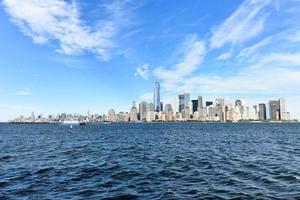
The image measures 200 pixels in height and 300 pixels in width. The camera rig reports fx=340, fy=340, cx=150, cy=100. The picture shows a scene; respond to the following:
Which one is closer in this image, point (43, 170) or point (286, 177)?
point (286, 177)

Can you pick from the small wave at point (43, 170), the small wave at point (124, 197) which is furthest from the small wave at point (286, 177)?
the small wave at point (43, 170)

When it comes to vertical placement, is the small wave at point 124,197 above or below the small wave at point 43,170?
below

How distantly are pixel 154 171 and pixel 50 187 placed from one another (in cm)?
1228

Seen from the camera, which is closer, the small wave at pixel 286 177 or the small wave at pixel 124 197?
the small wave at pixel 124 197

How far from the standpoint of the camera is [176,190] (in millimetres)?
27641

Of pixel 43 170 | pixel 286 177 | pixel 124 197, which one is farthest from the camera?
pixel 43 170

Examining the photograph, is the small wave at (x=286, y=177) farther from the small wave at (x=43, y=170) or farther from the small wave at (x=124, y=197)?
the small wave at (x=43, y=170)

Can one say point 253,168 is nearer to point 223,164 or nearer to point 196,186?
point 223,164

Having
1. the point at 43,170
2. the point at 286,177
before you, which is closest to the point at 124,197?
the point at 43,170

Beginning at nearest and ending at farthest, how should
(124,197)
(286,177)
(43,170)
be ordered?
(124,197) < (286,177) < (43,170)

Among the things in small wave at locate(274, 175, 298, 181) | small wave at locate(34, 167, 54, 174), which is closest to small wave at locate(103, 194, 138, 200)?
small wave at locate(34, 167, 54, 174)

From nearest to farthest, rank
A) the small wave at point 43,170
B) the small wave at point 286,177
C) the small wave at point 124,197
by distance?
the small wave at point 124,197, the small wave at point 286,177, the small wave at point 43,170

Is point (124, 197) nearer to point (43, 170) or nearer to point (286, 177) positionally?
point (43, 170)

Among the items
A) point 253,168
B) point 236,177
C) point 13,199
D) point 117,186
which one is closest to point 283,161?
point 253,168
